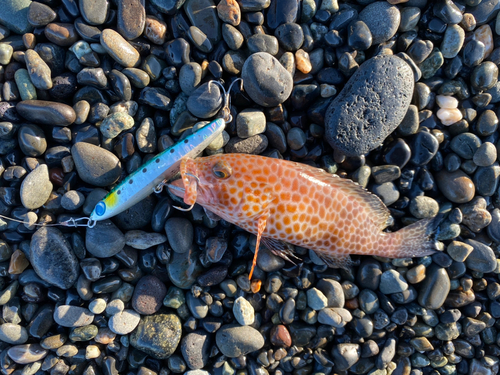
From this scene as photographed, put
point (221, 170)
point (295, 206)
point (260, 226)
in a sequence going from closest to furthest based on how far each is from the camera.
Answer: point (221, 170), point (260, 226), point (295, 206)

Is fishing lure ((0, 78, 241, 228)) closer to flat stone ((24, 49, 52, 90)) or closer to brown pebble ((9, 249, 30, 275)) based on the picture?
brown pebble ((9, 249, 30, 275))

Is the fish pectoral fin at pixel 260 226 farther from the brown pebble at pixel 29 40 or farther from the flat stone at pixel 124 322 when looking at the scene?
the brown pebble at pixel 29 40

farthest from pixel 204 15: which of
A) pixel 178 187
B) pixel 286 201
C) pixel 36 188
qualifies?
pixel 36 188

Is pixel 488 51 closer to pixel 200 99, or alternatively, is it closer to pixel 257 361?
pixel 200 99

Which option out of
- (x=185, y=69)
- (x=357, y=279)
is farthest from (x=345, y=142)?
(x=185, y=69)

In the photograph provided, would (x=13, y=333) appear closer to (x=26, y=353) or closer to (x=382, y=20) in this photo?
(x=26, y=353)

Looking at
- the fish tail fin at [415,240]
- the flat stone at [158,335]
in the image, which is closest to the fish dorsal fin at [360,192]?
the fish tail fin at [415,240]
